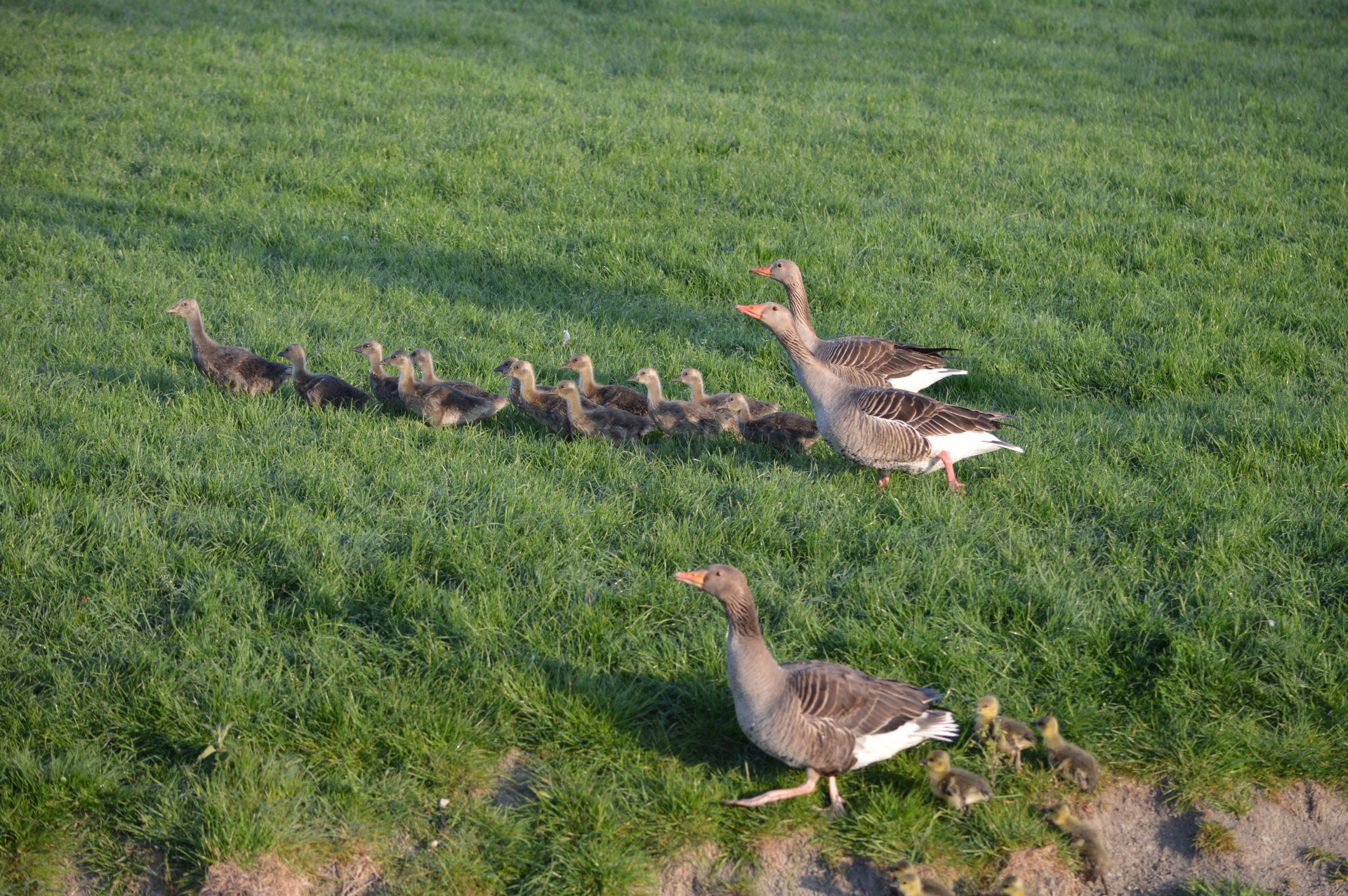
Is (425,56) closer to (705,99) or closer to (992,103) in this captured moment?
(705,99)

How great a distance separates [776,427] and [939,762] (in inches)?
142

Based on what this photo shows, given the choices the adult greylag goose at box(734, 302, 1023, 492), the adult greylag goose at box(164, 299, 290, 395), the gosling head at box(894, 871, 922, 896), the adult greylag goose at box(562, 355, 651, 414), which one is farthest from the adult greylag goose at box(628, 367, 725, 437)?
the gosling head at box(894, 871, 922, 896)

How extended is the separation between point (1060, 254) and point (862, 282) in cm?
234

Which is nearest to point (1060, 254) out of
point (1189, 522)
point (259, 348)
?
point (1189, 522)

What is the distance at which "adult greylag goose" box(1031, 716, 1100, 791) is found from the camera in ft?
15.2

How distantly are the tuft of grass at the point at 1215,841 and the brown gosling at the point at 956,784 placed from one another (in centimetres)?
95

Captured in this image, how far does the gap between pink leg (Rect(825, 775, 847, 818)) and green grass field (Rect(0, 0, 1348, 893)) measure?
78 millimetres

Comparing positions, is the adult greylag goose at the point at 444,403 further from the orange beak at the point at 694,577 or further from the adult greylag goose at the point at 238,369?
the orange beak at the point at 694,577

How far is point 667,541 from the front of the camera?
6.05 m

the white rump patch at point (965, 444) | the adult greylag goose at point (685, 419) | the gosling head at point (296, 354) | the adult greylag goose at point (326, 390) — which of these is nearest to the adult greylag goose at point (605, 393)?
the adult greylag goose at point (685, 419)

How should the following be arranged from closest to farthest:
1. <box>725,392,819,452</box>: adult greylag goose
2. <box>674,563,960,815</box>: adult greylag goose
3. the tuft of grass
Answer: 1. <box>674,563,960,815</box>: adult greylag goose
2. the tuft of grass
3. <box>725,392,819,452</box>: adult greylag goose

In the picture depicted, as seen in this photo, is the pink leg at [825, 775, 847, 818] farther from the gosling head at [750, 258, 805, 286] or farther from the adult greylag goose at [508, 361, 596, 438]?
the gosling head at [750, 258, 805, 286]

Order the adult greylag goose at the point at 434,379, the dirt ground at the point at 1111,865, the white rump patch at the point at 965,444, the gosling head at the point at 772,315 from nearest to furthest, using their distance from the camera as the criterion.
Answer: the dirt ground at the point at 1111,865, the white rump patch at the point at 965,444, the gosling head at the point at 772,315, the adult greylag goose at the point at 434,379

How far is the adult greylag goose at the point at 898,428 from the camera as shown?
6766 mm
